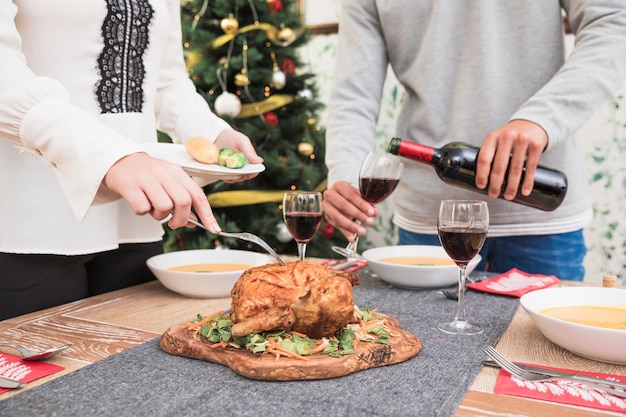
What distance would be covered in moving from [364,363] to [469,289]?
670 mm

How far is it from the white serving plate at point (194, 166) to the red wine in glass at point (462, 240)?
425mm

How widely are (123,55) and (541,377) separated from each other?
111 cm

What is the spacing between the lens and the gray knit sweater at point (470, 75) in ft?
5.40

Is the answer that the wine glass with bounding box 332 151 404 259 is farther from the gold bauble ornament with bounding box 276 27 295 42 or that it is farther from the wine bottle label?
the gold bauble ornament with bounding box 276 27 295 42

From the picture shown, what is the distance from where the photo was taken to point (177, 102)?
5.35 feet

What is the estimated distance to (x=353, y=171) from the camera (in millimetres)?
1848

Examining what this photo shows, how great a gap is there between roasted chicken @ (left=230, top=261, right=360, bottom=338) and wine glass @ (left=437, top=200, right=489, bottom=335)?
0.27 metres

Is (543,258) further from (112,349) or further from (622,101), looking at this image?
(622,101)

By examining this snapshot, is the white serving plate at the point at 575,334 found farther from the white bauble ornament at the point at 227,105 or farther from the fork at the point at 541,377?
the white bauble ornament at the point at 227,105

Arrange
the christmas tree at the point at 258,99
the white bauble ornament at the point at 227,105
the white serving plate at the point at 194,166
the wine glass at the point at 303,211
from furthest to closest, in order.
A: the christmas tree at the point at 258,99 → the white bauble ornament at the point at 227,105 → the wine glass at the point at 303,211 → the white serving plate at the point at 194,166

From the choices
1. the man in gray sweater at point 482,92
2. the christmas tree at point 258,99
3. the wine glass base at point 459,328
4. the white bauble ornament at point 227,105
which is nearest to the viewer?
the wine glass base at point 459,328

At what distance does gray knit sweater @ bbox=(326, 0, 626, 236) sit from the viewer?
5.40ft

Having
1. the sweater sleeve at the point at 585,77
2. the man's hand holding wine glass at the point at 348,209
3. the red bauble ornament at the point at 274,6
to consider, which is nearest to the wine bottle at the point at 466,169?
the sweater sleeve at the point at 585,77

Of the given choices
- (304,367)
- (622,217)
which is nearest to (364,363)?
(304,367)
